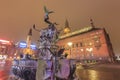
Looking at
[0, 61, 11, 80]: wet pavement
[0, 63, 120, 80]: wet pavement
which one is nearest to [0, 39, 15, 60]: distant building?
[0, 63, 120, 80]: wet pavement

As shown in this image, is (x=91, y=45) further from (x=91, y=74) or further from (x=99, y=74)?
(x=91, y=74)

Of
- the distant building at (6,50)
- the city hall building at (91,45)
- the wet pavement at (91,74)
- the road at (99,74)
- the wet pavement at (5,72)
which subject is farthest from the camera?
the city hall building at (91,45)

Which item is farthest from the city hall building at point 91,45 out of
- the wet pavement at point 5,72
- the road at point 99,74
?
the wet pavement at point 5,72

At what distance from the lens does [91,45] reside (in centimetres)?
4838

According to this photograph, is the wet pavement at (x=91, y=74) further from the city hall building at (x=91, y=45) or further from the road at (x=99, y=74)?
the city hall building at (x=91, y=45)

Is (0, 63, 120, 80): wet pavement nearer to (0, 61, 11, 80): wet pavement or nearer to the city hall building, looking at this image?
(0, 61, 11, 80): wet pavement

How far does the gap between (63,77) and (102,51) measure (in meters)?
42.0

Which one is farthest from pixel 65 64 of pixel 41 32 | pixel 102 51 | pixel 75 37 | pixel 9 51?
pixel 75 37

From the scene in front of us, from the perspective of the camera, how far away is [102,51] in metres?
43.9

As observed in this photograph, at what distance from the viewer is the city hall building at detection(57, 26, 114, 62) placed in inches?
1718

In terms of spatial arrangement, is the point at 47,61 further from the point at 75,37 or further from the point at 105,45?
the point at 75,37

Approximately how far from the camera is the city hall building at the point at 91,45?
143 feet

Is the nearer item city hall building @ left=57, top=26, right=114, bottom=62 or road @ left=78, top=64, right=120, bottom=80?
road @ left=78, top=64, right=120, bottom=80

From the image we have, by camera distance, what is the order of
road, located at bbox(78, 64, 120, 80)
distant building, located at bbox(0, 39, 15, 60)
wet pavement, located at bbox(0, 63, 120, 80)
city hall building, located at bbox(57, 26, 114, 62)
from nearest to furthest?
wet pavement, located at bbox(0, 63, 120, 80) < road, located at bbox(78, 64, 120, 80) < distant building, located at bbox(0, 39, 15, 60) < city hall building, located at bbox(57, 26, 114, 62)
